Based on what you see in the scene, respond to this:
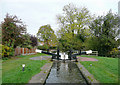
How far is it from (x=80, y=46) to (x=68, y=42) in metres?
2.46

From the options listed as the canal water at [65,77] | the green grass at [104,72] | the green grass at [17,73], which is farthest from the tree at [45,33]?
the canal water at [65,77]

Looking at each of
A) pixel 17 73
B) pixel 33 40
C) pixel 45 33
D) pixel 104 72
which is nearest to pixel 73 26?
pixel 45 33

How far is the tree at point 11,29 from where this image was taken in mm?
15031

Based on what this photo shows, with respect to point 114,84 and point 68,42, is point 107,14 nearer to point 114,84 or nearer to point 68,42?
point 68,42

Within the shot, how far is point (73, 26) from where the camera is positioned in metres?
23.0

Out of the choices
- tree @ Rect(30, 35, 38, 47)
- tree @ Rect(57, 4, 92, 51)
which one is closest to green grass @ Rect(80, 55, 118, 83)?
tree @ Rect(57, 4, 92, 51)

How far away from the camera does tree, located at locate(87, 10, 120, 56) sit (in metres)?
19.3

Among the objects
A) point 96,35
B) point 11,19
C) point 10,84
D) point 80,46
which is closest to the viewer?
point 10,84

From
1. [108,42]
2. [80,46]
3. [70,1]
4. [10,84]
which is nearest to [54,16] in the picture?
[70,1]

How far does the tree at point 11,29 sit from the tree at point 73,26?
8.84m

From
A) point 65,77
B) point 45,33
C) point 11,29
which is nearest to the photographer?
point 65,77

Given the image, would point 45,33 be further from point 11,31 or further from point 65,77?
point 65,77

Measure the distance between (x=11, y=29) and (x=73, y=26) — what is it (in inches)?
459

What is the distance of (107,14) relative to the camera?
20062 millimetres
